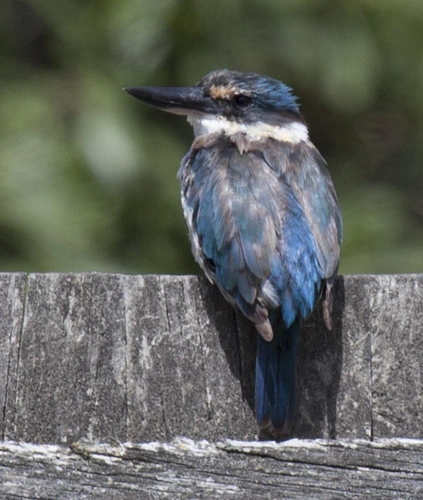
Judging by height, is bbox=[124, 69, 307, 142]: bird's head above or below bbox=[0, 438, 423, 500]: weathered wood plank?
above

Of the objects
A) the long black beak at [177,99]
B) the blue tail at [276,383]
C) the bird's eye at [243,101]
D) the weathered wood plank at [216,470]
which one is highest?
the bird's eye at [243,101]

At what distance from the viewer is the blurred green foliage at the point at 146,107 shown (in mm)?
5402

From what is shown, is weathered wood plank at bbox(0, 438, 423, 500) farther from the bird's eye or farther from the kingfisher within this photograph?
the bird's eye

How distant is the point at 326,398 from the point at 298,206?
890mm

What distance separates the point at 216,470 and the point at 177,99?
215 centimetres

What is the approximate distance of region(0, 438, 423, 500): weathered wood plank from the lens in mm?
2570

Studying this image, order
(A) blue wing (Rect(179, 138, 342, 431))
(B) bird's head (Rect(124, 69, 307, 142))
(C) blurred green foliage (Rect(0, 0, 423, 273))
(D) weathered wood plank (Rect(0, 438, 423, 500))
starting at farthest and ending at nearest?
(C) blurred green foliage (Rect(0, 0, 423, 273)) < (B) bird's head (Rect(124, 69, 307, 142)) < (A) blue wing (Rect(179, 138, 342, 431)) < (D) weathered wood plank (Rect(0, 438, 423, 500))

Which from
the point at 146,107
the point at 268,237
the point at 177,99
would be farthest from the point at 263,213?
the point at 146,107

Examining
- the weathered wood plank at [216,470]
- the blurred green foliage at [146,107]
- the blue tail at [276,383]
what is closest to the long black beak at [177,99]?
the blurred green foliage at [146,107]

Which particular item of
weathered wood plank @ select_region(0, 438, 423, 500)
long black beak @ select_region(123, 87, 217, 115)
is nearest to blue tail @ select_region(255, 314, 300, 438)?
weathered wood plank @ select_region(0, 438, 423, 500)

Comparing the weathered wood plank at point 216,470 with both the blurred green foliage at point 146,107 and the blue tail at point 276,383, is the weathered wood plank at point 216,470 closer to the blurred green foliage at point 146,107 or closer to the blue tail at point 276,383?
the blue tail at point 276,383

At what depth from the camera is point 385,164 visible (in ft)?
21.6

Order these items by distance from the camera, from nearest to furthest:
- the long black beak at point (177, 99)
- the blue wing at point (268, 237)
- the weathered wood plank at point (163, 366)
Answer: the weathered wood plank at point (163, 366) → the blue wing at point (268, 237) → the long black beak at point (177, 99)

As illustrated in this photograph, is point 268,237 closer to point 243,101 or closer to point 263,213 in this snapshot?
point 263,213
